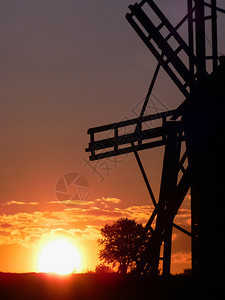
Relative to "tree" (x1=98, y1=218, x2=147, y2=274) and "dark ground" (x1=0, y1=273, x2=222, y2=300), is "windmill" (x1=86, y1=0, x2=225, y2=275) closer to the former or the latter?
"dark ground" (x1=0, y1=273, x2=222, y2=300)

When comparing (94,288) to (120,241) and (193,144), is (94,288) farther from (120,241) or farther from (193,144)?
(120,241)

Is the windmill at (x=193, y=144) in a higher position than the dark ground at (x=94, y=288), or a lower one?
higher

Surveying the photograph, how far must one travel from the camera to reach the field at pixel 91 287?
45.2 ft

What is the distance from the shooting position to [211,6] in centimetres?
1812

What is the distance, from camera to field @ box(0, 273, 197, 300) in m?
13.8

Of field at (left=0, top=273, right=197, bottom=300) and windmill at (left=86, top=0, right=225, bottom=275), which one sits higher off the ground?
windmill at (left=86, top=0, right=225, bottom=275)

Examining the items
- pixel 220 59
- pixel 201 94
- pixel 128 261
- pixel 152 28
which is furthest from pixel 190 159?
pixel 128 261

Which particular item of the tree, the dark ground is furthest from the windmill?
the tree

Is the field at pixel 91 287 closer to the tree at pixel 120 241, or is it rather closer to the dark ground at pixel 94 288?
the dark ground at pixel 94 288

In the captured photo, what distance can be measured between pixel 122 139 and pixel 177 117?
219cm

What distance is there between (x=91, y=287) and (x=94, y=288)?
0.49ft

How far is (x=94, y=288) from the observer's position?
47.5 feet

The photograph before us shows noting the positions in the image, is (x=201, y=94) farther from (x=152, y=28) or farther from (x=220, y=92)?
(x=152, y=28)

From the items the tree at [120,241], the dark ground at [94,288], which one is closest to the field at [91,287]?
the dark ground at [94,288]
